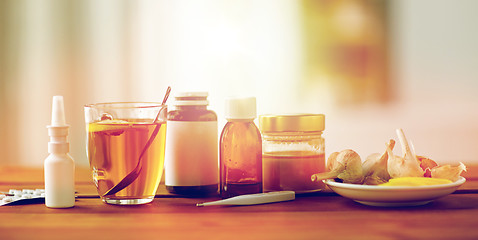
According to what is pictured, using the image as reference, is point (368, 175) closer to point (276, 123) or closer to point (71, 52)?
point (276, 123)

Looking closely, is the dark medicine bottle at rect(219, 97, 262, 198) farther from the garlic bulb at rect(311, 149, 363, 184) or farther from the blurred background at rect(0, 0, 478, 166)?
the blurred background at rect(0, 0, 478, 166)

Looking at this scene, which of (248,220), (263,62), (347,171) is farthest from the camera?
(263,62)

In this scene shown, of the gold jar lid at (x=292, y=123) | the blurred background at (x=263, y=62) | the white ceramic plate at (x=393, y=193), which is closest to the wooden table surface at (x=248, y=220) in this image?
the white ceramic plate at (x=393, y=193)

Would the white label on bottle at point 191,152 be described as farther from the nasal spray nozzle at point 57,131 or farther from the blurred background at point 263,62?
the blurred background at point 263,62

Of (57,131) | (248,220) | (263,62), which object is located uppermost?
(263,62)

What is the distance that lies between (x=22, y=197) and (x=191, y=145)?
0.99 feet

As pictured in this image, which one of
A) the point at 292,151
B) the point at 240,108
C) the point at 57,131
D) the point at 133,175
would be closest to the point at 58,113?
the point at 57,131

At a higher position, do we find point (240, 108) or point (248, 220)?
point (240, 108)

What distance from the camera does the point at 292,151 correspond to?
937 millimetres

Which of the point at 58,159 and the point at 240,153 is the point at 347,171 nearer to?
the point at 240,153

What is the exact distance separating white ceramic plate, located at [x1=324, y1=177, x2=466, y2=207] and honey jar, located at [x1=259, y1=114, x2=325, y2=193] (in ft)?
0.36

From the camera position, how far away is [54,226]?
0.73m

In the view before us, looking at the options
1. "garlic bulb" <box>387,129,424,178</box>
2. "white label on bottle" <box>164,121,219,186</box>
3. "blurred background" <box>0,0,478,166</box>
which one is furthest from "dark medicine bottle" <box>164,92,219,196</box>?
"blurred background" <box>0,0,478,166</box>

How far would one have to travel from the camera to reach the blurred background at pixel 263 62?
7.01 ft
